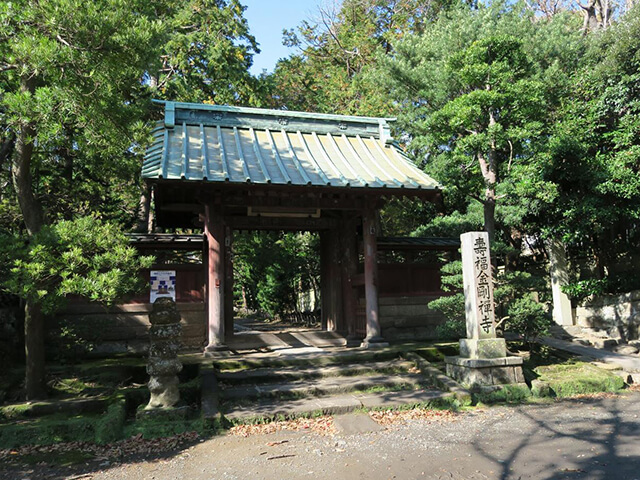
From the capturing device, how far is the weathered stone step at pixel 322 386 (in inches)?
287

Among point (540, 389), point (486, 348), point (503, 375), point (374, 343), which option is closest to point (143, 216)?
point (374, 343)

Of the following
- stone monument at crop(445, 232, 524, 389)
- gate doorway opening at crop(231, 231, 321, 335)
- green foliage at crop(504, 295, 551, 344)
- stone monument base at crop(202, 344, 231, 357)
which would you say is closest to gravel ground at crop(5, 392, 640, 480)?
stone monument at crop(445, 232, 524, 389)

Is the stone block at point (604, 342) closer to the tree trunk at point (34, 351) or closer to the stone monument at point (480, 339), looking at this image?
the stone monument at point (480, 339)

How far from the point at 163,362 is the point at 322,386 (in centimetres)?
268

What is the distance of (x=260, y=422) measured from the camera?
640 cm

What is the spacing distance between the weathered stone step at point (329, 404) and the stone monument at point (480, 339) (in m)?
0.73

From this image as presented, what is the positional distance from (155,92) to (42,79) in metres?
8.58

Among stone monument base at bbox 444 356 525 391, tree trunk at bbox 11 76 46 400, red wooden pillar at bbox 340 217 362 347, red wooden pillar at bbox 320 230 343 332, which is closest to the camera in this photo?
tree trunk at bbox 11 76 46 400

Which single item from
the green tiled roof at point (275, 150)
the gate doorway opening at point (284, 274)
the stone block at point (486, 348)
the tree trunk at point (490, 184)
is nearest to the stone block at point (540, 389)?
the stone block at point (486, 348)

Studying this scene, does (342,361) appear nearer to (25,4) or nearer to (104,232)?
(104,232)

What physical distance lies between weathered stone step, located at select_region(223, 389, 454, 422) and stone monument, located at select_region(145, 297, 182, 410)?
0.90 meters

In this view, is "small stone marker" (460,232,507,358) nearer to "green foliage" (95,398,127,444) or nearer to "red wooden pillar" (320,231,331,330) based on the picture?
"red wooden pillar" (320,231,331,330)

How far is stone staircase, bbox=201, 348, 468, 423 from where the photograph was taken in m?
6.79

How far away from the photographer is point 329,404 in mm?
6871
